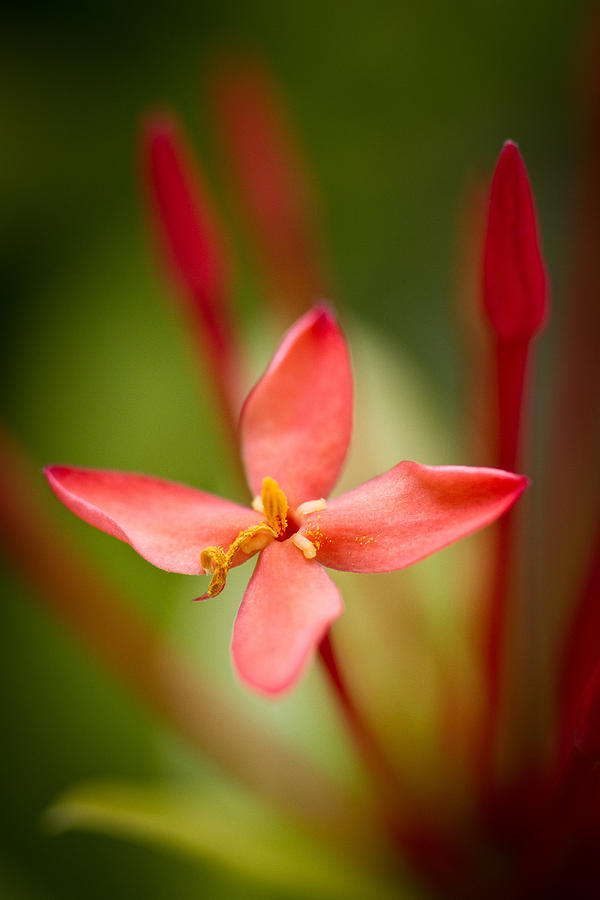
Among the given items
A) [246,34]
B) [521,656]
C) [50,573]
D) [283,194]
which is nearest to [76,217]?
[246,34]

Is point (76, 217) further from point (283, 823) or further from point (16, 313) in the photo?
point (283, 823)

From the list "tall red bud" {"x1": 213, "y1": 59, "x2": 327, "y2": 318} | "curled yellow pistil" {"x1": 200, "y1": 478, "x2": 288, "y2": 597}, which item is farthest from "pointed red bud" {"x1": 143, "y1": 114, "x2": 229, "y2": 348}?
"curled yellow pistil" {"x1": 200, "y1": 478, "x2": 288, "y2": 597}

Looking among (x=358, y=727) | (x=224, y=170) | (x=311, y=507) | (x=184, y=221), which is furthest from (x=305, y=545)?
(x=224, y=170)

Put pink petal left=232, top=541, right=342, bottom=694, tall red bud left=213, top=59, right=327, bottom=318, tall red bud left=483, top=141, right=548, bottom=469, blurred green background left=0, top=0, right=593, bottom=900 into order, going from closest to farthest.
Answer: pink petal left=232, top=541, right=342, bottom=694 → tall red bud left=483, top=141, right=548, bottom=469 → tall red bud left=213, top=59, right=327, bottom=318 → blurred green background left=0, top=0, right=593, bottom=900

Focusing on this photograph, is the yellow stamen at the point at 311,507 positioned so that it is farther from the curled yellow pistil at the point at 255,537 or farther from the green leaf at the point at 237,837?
the green leaf at the point at 237,837

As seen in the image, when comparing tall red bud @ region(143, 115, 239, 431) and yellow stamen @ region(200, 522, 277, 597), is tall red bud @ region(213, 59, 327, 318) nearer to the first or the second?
tall red bud @ region(143, 115, 239, 431)

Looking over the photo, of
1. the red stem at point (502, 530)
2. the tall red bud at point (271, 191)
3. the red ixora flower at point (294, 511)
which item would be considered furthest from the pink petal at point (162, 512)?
the tall red bud at point (271, 191)
